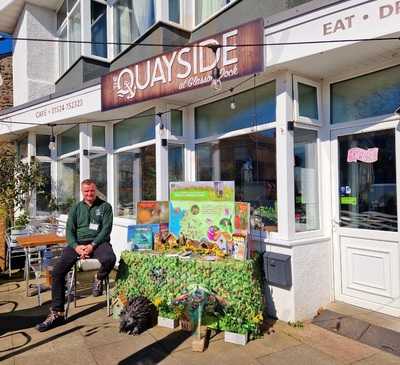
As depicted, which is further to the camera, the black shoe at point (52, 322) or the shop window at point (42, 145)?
the shop window at point (42, 145)

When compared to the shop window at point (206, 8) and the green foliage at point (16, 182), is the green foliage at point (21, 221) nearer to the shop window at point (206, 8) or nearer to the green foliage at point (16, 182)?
the green foliage at point (16, 182)

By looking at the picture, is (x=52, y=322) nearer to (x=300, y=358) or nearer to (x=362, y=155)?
(x=300, y=358)

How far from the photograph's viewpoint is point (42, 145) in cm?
919

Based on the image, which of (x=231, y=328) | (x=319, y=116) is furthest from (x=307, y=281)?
(x=319, y=116)

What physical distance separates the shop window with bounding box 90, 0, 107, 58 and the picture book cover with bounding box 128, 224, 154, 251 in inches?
191

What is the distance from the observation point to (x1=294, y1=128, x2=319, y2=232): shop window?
4500mm

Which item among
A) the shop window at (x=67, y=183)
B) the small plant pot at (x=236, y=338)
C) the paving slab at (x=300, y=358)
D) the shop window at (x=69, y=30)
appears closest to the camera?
the paving slab at (x=300, y=358)

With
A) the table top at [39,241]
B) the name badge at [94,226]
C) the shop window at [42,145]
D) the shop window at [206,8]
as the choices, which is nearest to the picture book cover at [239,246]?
the name badge at [94,226]

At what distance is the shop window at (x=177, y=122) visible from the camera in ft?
19.9

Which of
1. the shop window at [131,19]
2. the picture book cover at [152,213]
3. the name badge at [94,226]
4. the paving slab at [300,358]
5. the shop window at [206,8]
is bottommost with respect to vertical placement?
the paving slab at [300,358]

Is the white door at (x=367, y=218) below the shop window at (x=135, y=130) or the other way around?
below

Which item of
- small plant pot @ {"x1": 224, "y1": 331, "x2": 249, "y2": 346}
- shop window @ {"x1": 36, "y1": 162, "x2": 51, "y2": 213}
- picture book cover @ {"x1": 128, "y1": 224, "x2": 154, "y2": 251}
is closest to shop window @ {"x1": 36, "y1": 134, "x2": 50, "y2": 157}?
shop window @ {"x1": 36, "y1": 162, "x2": 51, "y2": 213}

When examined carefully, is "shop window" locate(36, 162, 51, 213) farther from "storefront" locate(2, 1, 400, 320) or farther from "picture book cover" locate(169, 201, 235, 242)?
"picture book cover" locate(169, 201, 235, 242)

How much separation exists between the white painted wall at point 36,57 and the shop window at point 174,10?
5.25m
